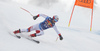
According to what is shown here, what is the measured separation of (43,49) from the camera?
176 inches

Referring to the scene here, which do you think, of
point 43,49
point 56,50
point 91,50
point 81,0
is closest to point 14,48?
point 43,49

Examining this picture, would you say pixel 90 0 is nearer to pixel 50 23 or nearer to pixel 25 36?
pixel 50 23

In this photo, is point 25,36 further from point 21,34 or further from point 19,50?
point 19,50

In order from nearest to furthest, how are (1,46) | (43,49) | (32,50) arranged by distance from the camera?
1. (1,46)
2. (32,50)
3. (43,49)

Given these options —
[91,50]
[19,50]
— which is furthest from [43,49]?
[91,50]

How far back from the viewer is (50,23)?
17.2 ft

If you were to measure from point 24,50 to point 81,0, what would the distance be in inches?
158

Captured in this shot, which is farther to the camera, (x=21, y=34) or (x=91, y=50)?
(x=91, y=50)

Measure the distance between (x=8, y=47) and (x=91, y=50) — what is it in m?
3.45

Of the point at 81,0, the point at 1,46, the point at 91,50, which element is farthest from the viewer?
the point at 81,0

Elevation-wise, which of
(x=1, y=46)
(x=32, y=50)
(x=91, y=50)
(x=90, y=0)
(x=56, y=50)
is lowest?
(x=91, y=50)

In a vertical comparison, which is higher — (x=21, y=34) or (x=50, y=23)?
(x=50, y=23)

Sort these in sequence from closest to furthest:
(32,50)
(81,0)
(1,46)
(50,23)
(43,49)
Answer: (1,46) → (32,50) → (43,49) → (50,23) → (81,0)

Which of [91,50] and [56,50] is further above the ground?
[56,50]
